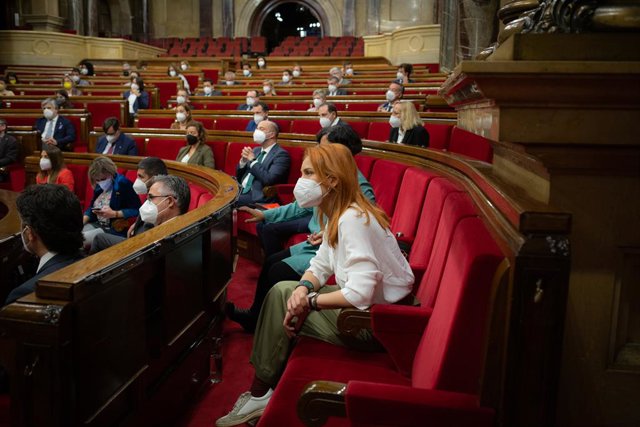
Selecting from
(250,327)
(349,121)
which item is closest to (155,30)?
(349,121)

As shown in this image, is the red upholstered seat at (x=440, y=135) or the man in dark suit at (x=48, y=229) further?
the red upholstered seat at (x=440, y=135)

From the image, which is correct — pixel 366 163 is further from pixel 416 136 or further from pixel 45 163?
pixel 45 163

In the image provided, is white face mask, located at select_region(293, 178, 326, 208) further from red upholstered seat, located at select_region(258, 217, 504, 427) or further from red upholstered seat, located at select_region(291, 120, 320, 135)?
red upholstered seat, located at select_region(291, 120, 320, 135)

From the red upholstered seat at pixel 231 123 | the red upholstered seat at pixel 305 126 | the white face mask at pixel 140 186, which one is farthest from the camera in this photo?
the red upholstered seat at pixel 231 123

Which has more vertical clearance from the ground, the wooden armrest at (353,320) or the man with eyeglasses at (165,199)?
the man with eyeglasses at (165,199)

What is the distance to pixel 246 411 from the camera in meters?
1.59

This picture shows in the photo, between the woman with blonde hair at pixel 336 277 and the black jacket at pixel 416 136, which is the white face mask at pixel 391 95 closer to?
the black jacket at pixel 416 136

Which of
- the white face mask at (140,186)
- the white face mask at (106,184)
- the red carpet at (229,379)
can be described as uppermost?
the white face mask at (140,186)

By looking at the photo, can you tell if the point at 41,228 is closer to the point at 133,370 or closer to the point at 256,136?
the point at 133,370

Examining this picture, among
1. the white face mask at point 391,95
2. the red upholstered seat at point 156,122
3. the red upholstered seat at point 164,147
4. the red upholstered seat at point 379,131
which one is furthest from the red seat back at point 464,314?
the red upholstered seat at point 156,122

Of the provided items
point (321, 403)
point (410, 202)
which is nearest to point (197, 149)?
point (410, 202)

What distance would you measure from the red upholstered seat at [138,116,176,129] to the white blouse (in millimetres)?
4642

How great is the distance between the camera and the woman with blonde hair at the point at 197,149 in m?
4.17

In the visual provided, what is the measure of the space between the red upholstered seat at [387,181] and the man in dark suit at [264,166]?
3.00 feet
